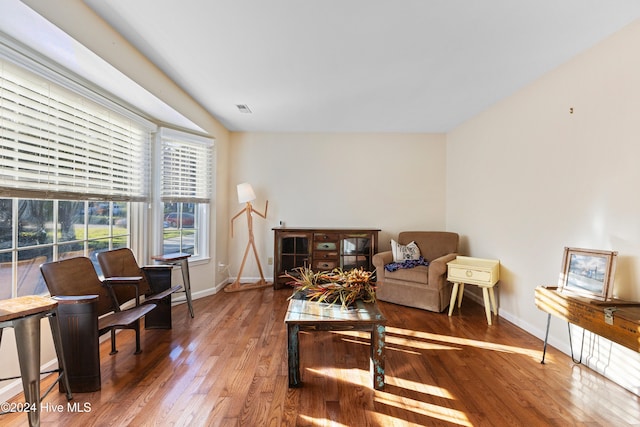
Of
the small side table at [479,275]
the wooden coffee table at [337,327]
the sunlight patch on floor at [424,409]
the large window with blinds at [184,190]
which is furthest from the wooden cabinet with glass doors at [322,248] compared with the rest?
the sunlight patch on floor at [424,409]

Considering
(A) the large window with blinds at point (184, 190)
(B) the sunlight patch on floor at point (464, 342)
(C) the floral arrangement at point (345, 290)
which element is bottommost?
(B) the sunlight patch on floor at point (464, 342)

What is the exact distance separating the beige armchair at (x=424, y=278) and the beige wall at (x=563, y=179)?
44 centimetres

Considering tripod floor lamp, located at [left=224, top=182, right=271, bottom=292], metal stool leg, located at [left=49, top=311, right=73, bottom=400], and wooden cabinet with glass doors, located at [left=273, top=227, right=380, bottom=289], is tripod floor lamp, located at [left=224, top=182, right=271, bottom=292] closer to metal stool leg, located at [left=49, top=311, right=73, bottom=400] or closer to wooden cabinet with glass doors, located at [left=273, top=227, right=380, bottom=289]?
wooden cabinet with glass doors, located at [left=273, top=227, right=380, bottom=289]

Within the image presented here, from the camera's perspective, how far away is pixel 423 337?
2.71m

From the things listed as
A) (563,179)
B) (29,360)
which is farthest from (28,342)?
(563,179)

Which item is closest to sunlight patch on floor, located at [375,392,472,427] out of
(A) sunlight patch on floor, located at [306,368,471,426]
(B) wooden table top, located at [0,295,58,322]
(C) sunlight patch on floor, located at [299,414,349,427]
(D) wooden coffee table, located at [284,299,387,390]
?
(A) sunlight patch on floor, located at [306,368,471,426]

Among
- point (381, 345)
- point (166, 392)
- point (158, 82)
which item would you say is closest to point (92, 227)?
point (158, 82)

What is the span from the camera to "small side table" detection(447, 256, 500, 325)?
302 cm

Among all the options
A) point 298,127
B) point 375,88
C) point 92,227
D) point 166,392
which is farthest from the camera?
point 298,127

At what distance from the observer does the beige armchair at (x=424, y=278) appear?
337 centimetres

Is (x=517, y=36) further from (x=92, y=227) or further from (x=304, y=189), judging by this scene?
(x=92, y=227)

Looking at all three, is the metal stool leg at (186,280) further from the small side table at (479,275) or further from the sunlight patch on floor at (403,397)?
the small side table at (479,275)

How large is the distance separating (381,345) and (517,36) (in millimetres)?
2402

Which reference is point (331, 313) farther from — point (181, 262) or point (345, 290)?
point (181, 262)
